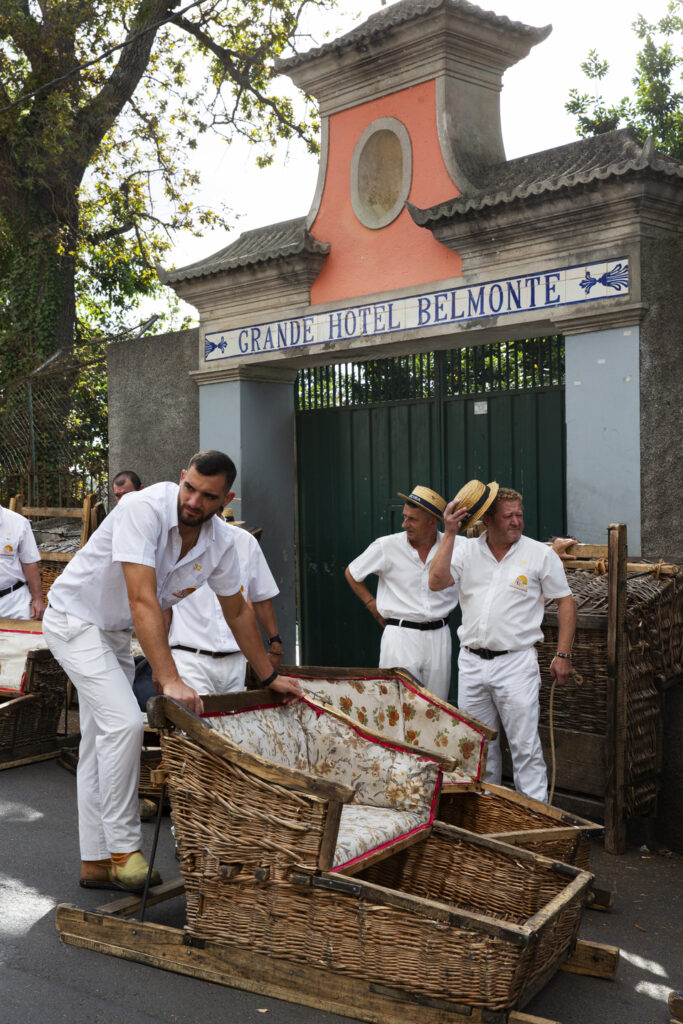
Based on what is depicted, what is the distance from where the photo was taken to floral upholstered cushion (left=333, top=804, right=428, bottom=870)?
381cm

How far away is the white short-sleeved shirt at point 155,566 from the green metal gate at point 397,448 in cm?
384

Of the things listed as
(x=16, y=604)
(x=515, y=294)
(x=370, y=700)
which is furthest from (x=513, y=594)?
(x=16, y=604)

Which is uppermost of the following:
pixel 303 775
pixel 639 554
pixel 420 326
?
pixel 420 326

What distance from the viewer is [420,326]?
8.02m

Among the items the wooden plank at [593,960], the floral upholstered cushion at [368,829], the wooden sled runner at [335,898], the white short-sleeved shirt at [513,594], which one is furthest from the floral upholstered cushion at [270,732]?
the white short-sleeved shirt at [513,594]

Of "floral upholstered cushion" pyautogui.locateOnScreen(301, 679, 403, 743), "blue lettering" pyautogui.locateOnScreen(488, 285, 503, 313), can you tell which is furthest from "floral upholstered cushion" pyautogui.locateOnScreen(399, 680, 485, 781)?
"blue lettering" pyautogui.locateOnScreen(488, 285, 503, 313)

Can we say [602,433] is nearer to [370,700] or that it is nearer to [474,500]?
[474,500]

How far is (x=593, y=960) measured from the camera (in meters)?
3.95

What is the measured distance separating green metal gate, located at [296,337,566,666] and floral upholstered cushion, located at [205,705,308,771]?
3865 millimetres

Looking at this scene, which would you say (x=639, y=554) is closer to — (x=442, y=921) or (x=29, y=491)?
(x=442, y=921)

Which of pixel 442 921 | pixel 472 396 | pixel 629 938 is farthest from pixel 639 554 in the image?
pixel 442 921

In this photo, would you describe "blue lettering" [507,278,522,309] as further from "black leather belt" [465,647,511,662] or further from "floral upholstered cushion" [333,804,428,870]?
"floral upholstered cushion" [333,804,428,870]

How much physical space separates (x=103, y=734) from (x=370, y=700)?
1.35 m

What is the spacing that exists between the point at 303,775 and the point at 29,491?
904 centimetres
